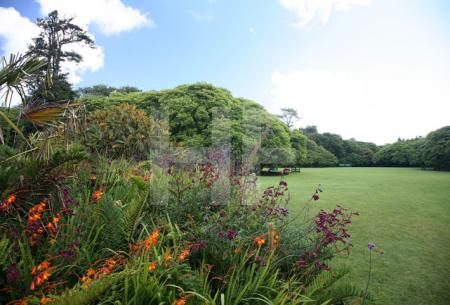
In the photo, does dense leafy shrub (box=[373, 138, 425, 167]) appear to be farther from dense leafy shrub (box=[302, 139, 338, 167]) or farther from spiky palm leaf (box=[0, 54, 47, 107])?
spiky palm leaf (box=[0, 54, 47, 107])

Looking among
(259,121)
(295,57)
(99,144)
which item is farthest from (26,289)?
(259,121)

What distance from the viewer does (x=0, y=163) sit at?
8.72 feet

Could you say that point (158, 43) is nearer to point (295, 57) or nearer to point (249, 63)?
point (249, 63)

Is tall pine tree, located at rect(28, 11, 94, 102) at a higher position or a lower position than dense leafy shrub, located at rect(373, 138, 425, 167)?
higher

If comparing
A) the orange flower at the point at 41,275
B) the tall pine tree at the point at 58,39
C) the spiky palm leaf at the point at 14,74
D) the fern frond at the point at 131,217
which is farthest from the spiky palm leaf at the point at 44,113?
the tall pine tree at the point at 58,39

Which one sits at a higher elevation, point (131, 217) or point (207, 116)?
point (207, 116)

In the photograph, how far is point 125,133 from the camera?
20.7ft

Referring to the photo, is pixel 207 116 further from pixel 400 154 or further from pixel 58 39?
pixel 400 154

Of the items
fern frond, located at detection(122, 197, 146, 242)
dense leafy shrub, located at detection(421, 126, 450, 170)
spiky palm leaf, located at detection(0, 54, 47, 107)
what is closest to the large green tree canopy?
spiky palm leaf, located at detection(0, 54, 47, 107)

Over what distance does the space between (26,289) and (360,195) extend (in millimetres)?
8719

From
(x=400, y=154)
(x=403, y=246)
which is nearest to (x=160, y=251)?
(x=403, y=246)

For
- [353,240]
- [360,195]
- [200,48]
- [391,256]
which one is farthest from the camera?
[200,48]

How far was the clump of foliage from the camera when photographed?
6023 mm

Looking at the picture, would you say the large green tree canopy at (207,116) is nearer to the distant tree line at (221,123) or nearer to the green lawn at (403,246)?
the distant tree line at (221,123)
